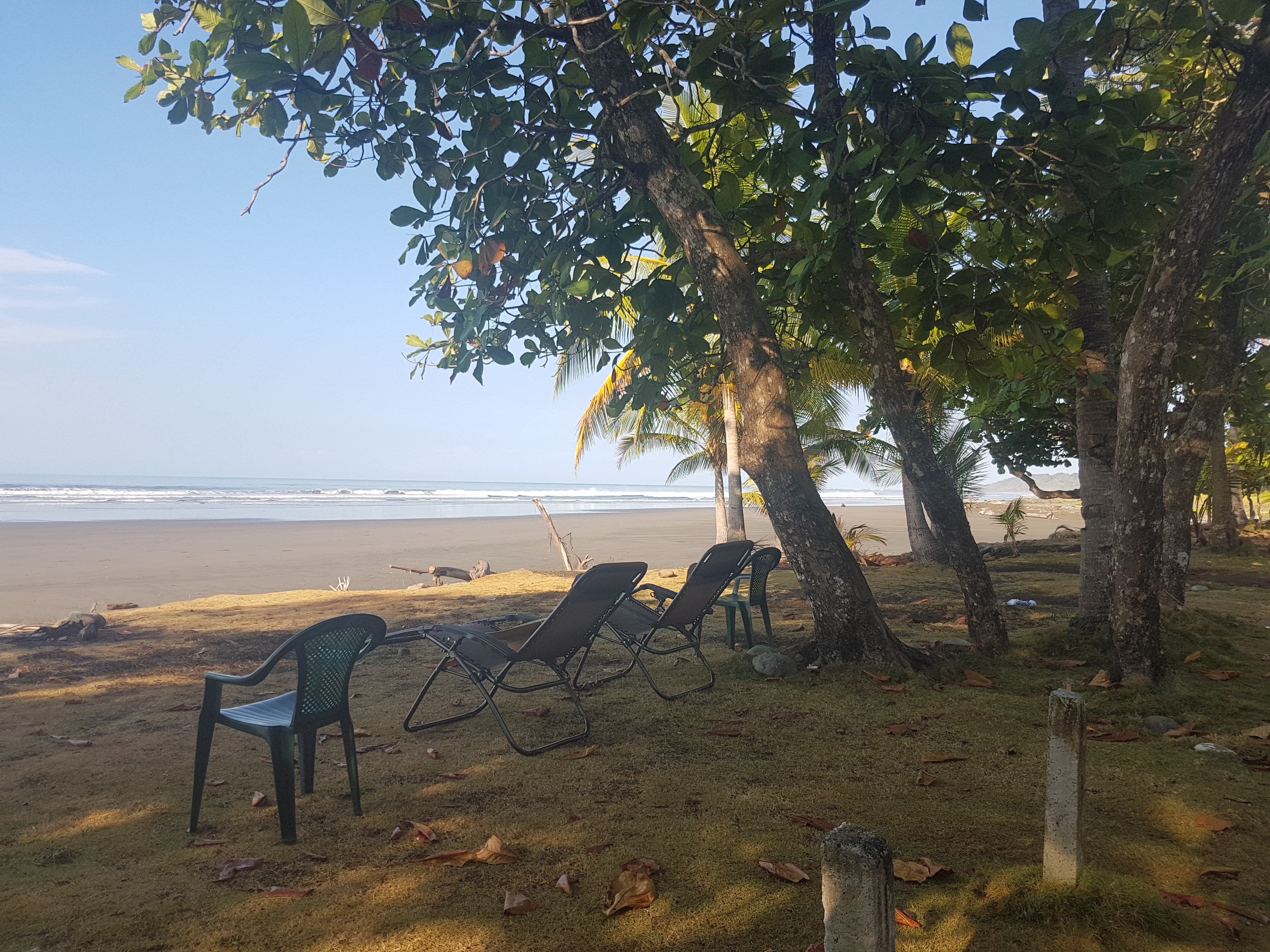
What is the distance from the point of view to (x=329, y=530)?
85.7 feet

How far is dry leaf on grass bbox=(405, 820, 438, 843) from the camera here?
2932 millimetres

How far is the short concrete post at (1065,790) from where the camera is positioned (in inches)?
81.2

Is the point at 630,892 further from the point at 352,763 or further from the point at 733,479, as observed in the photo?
the point at 733,479

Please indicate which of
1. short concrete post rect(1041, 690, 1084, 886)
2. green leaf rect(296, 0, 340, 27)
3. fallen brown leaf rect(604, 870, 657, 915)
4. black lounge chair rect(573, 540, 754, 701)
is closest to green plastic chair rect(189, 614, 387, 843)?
fallen brown leaf rect(604, 870, 657, 915)

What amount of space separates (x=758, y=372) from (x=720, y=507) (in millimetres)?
13189

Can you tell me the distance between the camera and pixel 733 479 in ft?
48.5

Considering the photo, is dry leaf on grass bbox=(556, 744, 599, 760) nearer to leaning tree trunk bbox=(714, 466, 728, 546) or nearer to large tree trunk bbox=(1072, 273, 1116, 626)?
large tree trunk bbox=(1072, 273, 1116, 626)

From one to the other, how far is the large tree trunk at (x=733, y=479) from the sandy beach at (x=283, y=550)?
2.25 metres

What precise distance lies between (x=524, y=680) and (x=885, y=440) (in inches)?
474

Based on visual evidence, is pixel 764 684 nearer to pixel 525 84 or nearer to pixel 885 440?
pixel 525 84

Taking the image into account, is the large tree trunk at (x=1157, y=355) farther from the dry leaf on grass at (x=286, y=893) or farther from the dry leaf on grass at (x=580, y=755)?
the dry leaf on grass at (x=286, y=893)

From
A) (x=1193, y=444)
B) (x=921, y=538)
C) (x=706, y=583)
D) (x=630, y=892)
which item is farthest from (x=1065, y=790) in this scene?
(x=921, y=538)

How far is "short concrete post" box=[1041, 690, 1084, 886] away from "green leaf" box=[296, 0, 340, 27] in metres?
4.15

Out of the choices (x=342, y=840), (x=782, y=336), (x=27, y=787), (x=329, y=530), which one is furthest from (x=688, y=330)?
(x=329, y=530)
